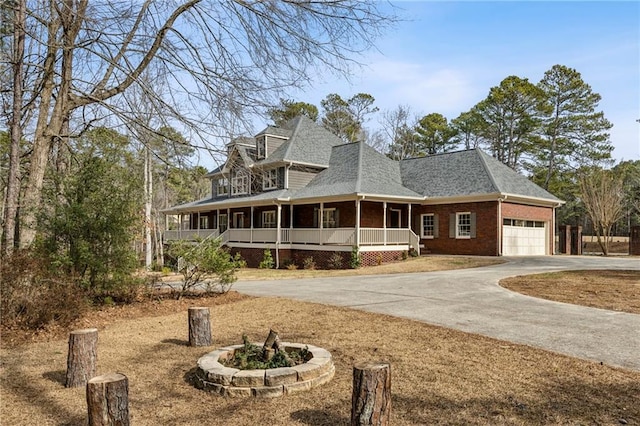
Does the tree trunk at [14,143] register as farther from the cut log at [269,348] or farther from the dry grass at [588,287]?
the dry grass at [588,287]

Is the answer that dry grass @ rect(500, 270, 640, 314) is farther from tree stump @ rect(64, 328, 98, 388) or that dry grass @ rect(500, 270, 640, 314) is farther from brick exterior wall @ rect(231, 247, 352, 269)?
tree stump @ rect(64, 328, 98, 388)

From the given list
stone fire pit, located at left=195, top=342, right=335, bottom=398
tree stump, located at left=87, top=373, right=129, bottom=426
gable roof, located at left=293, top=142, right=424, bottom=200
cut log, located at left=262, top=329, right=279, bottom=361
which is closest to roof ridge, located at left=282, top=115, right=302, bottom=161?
gable roof, located at left=293, top=142, right=424, bottom=200

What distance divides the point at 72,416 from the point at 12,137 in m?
6.37

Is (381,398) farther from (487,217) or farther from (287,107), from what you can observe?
(487,217)

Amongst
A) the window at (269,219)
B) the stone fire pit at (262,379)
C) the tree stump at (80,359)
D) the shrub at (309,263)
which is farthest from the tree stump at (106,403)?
the window at (269,219)

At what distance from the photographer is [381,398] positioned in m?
3.81

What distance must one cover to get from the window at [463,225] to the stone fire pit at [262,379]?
19449 mm

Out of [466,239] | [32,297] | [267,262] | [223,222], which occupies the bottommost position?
[267,262]

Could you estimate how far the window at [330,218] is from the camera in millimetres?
24375

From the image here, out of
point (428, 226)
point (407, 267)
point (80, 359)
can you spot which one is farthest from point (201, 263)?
point (428, 226)

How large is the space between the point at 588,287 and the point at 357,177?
12372mm

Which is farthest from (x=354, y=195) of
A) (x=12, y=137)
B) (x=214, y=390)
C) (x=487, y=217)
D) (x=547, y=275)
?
(x=214, y=390)

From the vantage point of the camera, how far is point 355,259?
20766mm

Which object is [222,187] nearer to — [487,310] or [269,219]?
[269,219]
